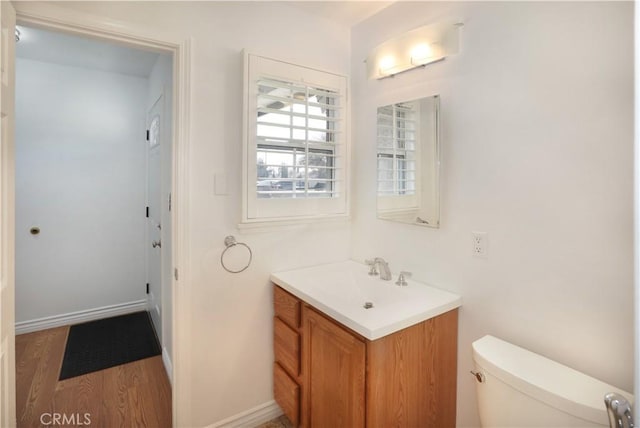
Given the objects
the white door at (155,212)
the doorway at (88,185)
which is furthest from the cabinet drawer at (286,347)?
the white door at (155,212)

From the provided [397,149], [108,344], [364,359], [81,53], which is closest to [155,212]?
[108,344]

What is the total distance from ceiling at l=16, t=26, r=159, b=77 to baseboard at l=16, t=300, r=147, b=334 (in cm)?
230

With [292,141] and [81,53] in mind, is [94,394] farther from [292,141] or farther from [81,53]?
[81,53]

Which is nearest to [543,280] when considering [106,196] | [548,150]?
[548,150]

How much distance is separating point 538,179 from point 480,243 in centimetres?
35

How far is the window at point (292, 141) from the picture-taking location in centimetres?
171

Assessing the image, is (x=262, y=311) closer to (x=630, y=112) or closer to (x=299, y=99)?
(x=299, y=99)

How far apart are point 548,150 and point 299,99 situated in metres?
1.22

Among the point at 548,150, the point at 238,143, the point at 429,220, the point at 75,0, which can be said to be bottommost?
the point at 429,220

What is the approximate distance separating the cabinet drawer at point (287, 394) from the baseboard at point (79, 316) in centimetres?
223

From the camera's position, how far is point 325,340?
1.45m

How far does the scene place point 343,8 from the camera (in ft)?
6.10

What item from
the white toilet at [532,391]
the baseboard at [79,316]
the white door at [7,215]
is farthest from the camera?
the baseboard at [79,316]

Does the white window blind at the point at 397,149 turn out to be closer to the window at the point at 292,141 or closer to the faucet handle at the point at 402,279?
the window at the point at 292,141
